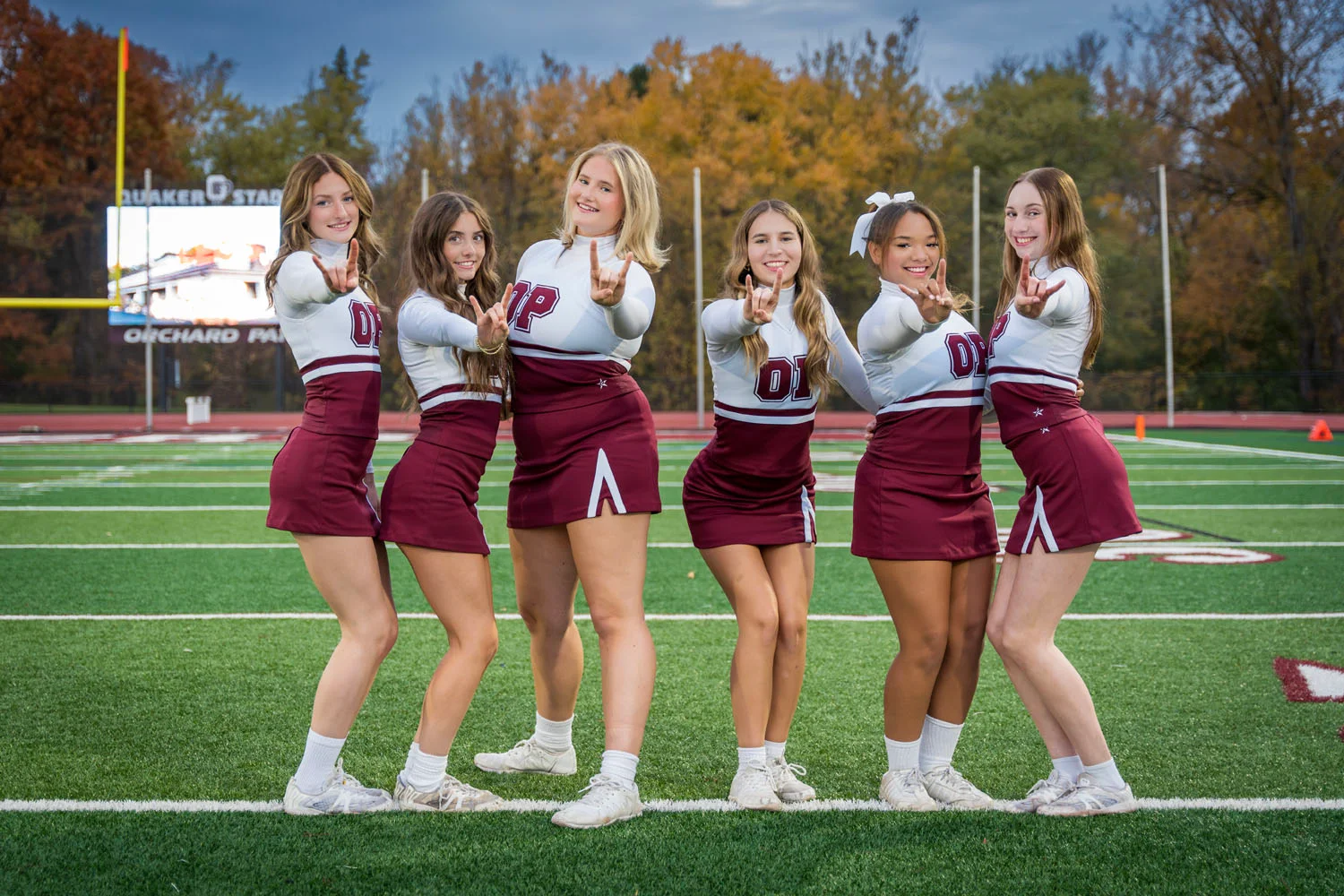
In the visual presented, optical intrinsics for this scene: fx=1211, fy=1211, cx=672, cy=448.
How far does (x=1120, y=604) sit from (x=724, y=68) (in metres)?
27.7

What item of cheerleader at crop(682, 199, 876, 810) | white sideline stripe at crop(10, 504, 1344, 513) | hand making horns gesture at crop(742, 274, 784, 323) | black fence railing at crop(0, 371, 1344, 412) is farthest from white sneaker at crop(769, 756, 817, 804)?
black fence railing at crop(0, 371, 1344, 412)

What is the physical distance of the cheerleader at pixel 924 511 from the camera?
11.2 feet

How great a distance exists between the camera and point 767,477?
358cm

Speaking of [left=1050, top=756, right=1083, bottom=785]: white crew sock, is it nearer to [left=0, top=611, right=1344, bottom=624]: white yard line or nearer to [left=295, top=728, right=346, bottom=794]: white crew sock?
[left=295, top=728, right=346, bottom=794]: white crew sock

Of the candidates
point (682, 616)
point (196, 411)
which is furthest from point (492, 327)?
point (196, 411)

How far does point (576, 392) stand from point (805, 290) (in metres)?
0.77

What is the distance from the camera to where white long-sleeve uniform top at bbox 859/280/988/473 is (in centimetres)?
345

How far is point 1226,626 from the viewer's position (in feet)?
19.4

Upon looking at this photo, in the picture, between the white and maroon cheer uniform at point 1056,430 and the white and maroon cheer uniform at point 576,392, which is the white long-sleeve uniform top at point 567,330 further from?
the white and maroon cheer uniform at point 1056,430

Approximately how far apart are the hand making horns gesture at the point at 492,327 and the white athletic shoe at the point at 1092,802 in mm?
1995

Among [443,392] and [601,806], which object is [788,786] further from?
[443,392]

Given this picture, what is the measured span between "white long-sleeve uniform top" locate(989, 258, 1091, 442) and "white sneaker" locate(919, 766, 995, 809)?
1.01 m

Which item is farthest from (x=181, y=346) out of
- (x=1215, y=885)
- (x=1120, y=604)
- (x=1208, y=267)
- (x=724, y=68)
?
(x=1215, y=885)

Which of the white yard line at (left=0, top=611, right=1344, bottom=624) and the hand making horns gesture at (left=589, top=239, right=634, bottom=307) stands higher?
the hand making horns gesture at (left=589, top=239, right=634, bottom=307)
